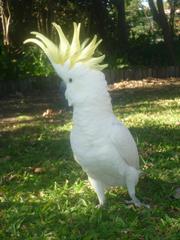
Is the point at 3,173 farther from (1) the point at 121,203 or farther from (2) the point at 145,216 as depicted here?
(2) the point at 145,216

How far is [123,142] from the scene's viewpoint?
352 centimetres

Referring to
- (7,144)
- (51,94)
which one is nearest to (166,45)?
(51,94)

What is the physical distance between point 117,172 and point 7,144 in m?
2.76

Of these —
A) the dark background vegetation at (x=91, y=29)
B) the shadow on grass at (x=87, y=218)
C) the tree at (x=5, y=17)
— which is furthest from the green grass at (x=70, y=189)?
the tree at (x=5, y=17)

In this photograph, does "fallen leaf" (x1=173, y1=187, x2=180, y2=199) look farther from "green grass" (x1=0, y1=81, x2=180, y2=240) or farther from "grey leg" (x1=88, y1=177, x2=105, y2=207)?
"grey leg" (x1=88, y1=177, x2=105, y2=207)

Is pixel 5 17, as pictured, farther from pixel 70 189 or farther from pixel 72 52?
pixel 72 52

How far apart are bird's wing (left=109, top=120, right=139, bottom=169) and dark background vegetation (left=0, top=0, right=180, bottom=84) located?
7.91 metres

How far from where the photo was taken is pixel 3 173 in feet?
15.9

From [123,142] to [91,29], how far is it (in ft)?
35.5

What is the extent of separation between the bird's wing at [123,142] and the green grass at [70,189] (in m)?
0.44

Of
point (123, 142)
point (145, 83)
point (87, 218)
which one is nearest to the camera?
point (123, 142)

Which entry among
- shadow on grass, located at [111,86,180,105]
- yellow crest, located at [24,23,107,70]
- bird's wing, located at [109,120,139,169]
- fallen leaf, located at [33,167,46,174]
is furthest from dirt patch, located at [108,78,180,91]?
yellow crest, located at [24,23,107,70]

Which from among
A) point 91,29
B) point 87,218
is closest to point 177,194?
point 87,218

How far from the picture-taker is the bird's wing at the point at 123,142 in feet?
11.3
